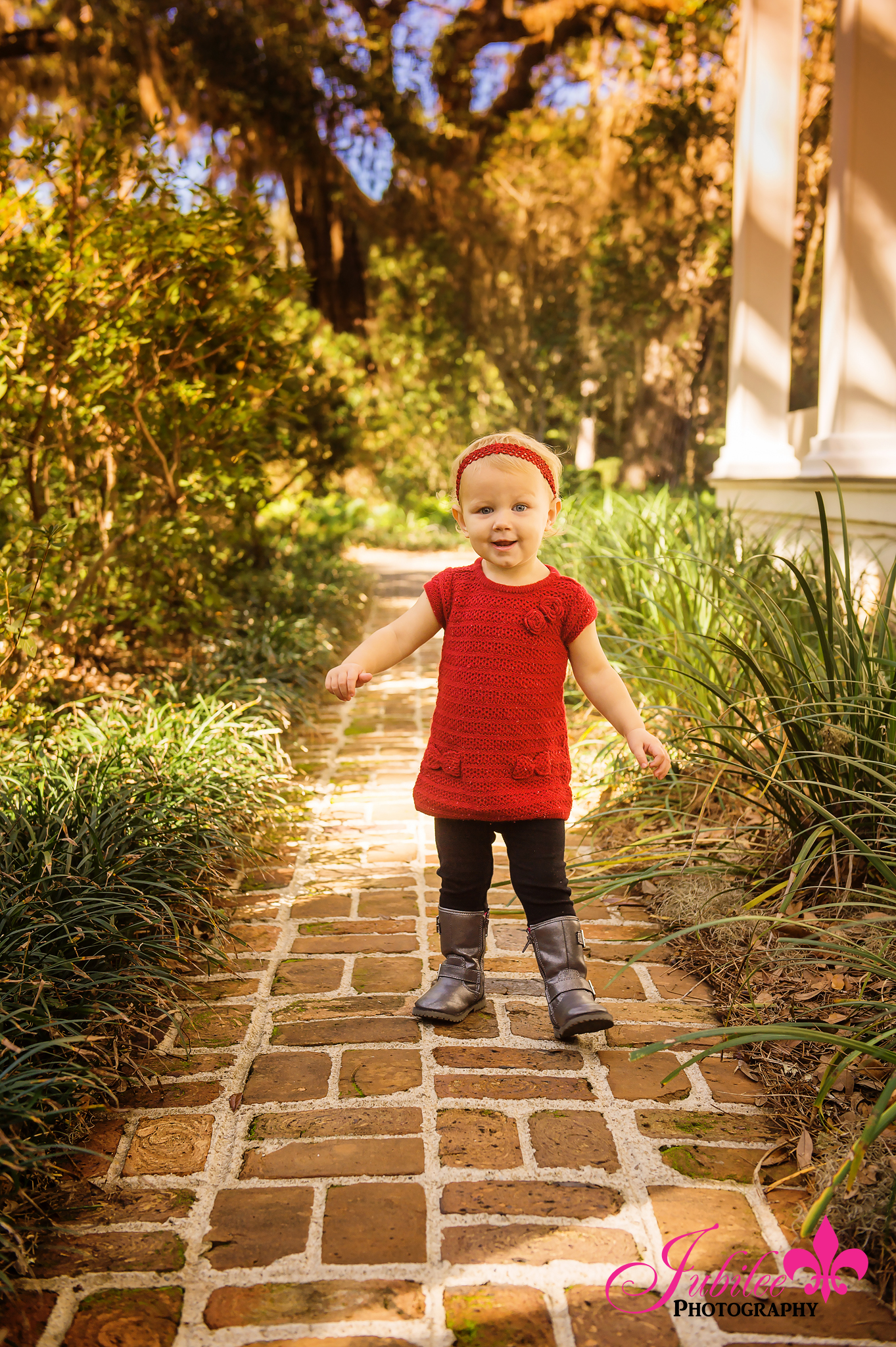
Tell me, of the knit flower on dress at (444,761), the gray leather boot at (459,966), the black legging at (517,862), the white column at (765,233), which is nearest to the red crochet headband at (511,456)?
the knit flower on dress at (444,761)

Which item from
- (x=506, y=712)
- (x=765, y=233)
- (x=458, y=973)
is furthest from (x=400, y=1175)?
(x=765, y=233)

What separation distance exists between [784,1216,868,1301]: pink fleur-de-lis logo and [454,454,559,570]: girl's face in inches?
55.9

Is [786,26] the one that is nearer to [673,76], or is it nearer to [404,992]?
[673,76]

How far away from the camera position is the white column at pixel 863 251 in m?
4.87

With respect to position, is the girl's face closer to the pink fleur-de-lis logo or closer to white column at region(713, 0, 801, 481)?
the pink fleur-de-lis logo

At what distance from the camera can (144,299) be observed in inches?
176

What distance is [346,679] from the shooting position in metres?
2.36

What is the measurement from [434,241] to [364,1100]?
13032 millimetres

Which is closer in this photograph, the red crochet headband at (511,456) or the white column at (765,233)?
Result: the red crochet headband at (511,456)

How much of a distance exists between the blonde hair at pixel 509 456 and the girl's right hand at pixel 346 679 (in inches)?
18.9

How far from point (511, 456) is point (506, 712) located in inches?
22.9

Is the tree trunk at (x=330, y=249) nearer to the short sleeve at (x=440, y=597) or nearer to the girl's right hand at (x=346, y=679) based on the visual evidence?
the short sleeve at (x=440, y=597)

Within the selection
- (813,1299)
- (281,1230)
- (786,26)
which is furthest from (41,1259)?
(786,26)

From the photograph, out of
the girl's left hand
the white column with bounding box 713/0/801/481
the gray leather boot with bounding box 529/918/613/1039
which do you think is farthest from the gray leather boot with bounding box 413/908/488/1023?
the white column with bounding box 713/0/801/481
